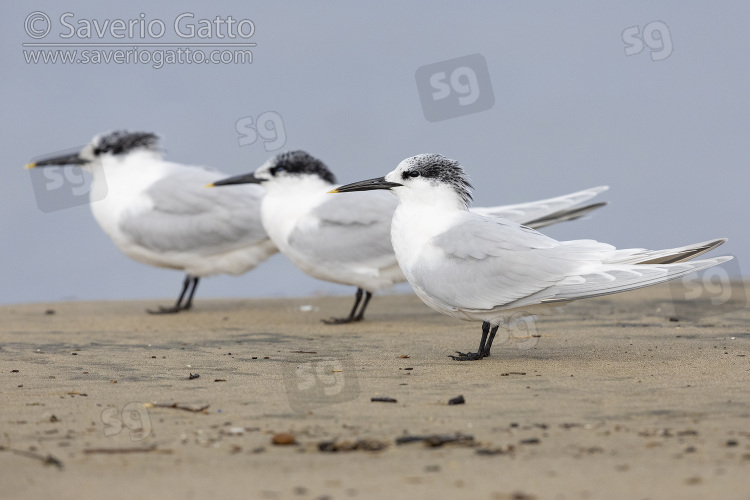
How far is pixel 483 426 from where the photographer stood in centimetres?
353

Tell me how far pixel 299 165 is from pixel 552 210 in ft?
8.09

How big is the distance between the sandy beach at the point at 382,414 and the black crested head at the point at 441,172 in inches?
38.3

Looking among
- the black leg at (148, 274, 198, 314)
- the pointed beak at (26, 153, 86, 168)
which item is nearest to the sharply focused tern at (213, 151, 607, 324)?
the black leg at (148, 274, 198, 314)

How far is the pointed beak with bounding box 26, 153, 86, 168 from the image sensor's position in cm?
1016

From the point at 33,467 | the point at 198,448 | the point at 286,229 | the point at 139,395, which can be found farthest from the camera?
the point at 286,229

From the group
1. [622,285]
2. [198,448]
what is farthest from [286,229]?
[198,448]

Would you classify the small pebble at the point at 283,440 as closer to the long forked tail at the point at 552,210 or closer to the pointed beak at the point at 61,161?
the long forked tail at the point at 552,210

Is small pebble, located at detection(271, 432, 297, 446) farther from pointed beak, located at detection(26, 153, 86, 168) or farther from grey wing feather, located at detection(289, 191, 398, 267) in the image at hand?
pointed beak, located at detection(26, 153, 86, 168)

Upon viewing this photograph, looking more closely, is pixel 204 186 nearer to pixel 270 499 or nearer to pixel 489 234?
pixel 489 234

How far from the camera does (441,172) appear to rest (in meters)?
5.84

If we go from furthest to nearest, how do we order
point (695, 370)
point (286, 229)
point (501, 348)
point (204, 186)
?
1. point (204, 186)
2. point (286, 229)
3. point (501, 348)
4. point (695, 370)

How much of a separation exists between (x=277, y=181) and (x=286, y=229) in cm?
58

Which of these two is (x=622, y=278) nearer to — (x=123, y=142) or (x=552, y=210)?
(x=552, y=210)

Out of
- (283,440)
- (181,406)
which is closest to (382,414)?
(283,440)
